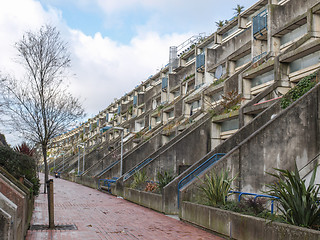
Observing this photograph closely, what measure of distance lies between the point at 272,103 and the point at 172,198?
595cm

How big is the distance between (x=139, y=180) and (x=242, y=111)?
21.6ft

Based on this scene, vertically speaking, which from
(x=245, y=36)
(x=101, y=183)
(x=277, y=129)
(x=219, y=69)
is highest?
(x=245, y=36)

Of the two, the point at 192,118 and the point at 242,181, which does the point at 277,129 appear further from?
the point at 192,118

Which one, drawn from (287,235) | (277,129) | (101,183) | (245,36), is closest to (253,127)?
(277,129)

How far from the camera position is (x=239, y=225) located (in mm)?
8898

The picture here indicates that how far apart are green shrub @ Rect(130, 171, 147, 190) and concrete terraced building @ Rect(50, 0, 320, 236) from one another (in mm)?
550

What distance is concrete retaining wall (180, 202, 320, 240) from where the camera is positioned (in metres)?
7.04

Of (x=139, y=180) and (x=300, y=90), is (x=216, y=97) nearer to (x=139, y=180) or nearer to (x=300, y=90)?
(x=139, y=180)

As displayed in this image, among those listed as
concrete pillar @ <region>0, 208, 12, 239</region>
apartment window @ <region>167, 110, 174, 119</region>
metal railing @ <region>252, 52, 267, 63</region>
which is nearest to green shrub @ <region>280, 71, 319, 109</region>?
metal railing @ <region>252, 52, 267, 63</region>

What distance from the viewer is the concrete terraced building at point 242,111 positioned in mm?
12156

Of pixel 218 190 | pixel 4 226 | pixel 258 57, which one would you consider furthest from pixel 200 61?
pixel 4 226

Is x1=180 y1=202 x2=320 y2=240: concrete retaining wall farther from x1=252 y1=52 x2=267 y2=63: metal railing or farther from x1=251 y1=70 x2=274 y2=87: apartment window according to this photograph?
x1=252 y1=52 x2=267 y2=63: metal railing

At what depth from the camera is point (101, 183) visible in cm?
2925

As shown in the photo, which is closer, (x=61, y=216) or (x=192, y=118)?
(x=61, y=216)
